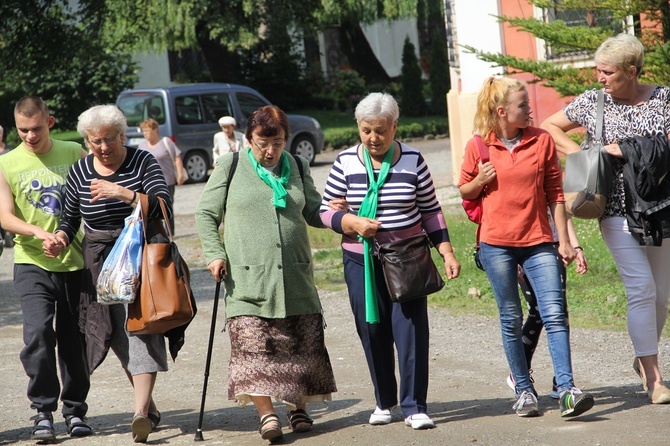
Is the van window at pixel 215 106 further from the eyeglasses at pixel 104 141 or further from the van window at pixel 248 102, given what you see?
the eyeglasses at pixel 104 141

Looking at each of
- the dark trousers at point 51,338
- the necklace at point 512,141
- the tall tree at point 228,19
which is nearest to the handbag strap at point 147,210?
the dark trousers at point 51,338

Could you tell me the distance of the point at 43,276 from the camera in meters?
6.15

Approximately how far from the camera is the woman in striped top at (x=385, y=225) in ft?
18.7

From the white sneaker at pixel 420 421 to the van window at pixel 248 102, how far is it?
64.1ft

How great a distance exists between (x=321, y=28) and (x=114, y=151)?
3231 centimetres

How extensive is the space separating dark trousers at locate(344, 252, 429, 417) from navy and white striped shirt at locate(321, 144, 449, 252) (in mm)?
218

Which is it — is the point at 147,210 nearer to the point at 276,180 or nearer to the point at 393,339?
the point at 276,180

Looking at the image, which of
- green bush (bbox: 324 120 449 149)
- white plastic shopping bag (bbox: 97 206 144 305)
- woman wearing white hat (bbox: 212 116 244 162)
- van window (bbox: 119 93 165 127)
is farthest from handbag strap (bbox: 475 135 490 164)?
green bush (bbox: 324 120 449 149)

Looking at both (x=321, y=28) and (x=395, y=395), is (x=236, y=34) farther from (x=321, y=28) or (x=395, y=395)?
(x=395, y=395)

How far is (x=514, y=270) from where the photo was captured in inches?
229

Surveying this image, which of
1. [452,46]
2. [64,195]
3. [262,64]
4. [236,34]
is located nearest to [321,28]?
[262,64]

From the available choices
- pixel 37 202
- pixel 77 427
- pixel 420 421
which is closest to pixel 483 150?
pixel 420 421

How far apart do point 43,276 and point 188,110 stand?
59.6 ft

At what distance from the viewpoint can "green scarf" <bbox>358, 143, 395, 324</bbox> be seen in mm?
5715
